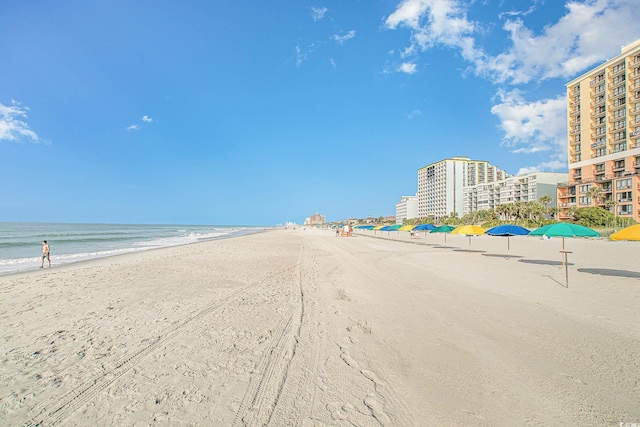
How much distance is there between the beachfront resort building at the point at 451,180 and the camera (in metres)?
124

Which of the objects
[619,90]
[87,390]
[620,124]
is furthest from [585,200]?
[87,390]

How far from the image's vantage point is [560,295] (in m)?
7.97

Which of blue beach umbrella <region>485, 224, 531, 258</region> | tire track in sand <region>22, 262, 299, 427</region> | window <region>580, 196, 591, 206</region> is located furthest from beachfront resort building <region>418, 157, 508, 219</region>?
tire track in sand <region>22, 262, 299, 427</region>

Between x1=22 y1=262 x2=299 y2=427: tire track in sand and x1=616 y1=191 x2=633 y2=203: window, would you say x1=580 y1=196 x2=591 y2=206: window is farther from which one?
x1=22 y1=262 x2=299 y2=427: tire track in sand

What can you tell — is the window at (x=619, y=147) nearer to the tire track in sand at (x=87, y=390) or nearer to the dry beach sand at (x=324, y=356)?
the dry beach sand at (x=324, y=356)

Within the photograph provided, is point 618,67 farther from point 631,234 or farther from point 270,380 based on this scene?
point 270,380

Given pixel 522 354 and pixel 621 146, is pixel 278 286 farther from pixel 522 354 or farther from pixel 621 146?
pixel 621 146

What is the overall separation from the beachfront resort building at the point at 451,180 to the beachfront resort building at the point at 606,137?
60.6m

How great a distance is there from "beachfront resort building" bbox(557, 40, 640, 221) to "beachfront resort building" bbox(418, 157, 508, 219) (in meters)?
60.6

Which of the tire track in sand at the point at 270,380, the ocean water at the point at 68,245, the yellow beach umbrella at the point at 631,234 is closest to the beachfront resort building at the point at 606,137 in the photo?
the yellow beach umbrella at the point at 631,234

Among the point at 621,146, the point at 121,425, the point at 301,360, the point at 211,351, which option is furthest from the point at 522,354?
the point at 621,146

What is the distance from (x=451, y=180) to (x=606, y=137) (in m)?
72.6

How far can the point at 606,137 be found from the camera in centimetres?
5291

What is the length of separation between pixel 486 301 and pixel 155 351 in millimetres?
7315
